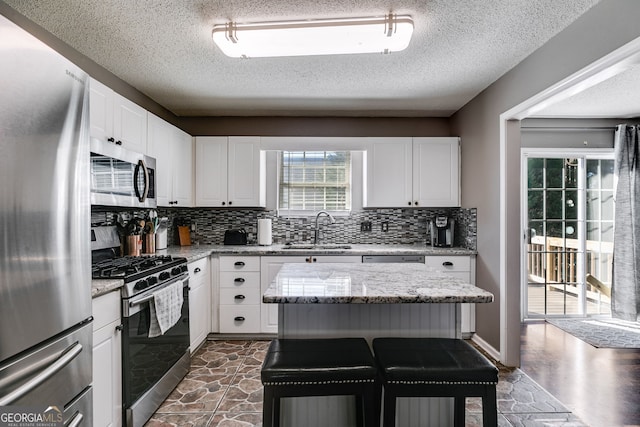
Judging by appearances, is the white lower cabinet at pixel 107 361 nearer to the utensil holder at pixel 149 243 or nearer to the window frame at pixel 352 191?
the utensil holder at pixel 149 243

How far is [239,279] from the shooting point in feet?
11.1

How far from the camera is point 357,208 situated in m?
4.07

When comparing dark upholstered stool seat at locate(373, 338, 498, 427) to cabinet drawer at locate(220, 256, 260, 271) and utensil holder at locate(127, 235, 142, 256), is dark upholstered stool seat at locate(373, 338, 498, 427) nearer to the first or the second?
cabinet drawer at locate(220, 256, 260, 271)

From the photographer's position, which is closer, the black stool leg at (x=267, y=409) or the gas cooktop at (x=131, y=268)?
the black stool leg at (x=267, y=409)

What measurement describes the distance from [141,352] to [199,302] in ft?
3.57

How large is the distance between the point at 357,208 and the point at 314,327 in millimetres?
2526

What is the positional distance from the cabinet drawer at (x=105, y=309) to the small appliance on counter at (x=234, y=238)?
207 cm

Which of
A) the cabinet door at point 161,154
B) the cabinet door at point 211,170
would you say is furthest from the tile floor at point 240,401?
the cabinet door at point 211,170

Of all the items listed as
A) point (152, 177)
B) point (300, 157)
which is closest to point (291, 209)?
point (300, 157)

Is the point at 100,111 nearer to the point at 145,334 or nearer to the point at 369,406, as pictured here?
the point at 145,334

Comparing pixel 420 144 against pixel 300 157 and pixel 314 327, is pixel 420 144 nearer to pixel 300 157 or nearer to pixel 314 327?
pixel 300 157

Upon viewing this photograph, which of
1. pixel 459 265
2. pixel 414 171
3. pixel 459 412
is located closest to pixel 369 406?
pixel 459 412

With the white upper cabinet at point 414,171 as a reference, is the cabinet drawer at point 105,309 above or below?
below

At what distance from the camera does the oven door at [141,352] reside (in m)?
1.87
